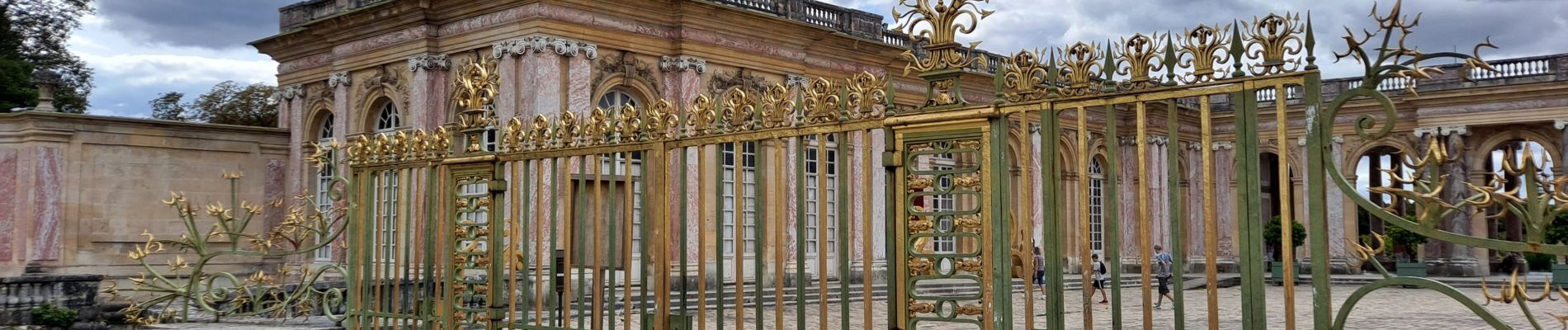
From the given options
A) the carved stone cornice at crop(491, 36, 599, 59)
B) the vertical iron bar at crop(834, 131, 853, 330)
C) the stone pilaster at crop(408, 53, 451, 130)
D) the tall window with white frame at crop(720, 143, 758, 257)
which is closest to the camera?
the vertical iron bar at crop(834, 131, 853, 330)

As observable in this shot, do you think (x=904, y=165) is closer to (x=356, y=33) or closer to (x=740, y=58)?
(x=740, y=58)

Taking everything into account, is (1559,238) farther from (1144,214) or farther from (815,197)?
(1144,214)

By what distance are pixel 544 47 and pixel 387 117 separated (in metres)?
3.57

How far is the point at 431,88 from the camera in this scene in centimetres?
1574

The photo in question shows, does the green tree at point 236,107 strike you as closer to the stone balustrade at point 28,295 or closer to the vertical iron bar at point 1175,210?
the stone balustrade at point 28,295

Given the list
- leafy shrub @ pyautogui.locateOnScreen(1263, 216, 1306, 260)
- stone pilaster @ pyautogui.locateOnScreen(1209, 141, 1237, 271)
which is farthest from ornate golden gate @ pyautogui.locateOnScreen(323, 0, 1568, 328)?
stone pilaster @ pyautogui.locateOnScreen(1209, 141, 1237, 271)

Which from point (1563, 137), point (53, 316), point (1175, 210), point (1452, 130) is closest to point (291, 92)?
point (53, 316)

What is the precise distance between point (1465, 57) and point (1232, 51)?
645mm

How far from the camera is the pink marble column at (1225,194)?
25766mm

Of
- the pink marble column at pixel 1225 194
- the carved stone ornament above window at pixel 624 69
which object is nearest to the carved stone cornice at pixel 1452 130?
the pink marble column at pixel 1225 194

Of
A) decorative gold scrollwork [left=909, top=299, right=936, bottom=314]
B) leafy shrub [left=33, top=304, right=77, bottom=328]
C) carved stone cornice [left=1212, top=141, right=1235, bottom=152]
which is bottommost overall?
leafy shrub [left=33, top=304, right=77, bottom=328]

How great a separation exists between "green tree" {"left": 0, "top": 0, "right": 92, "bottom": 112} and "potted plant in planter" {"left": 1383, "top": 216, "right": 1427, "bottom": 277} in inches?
960

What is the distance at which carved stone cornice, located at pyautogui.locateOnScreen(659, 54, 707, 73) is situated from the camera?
15.9 metres

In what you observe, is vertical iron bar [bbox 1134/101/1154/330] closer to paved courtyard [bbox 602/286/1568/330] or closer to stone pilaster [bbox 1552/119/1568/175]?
paved courtyard [bbox 602/286/1568/330]
